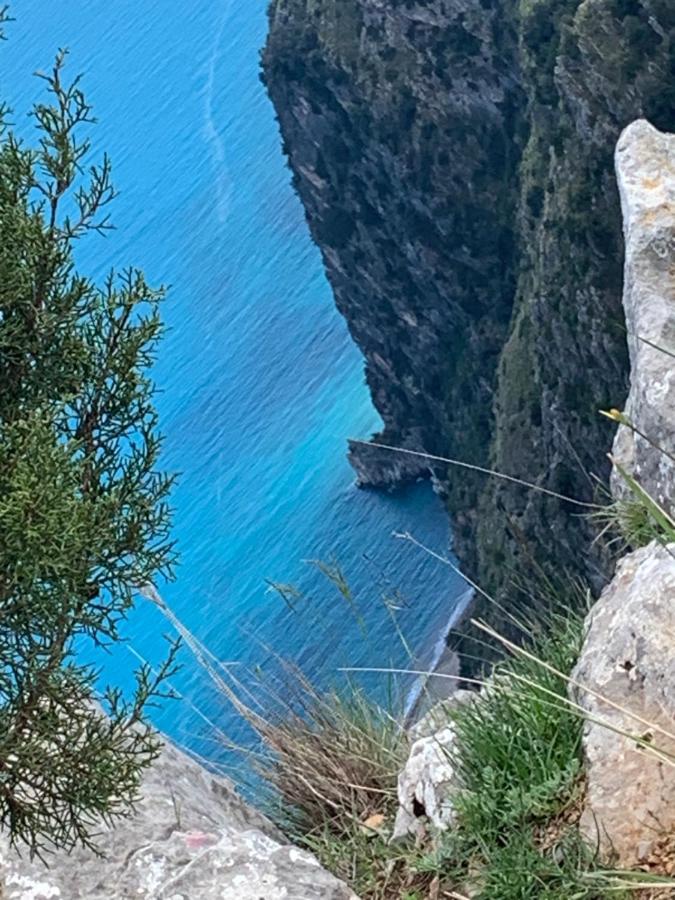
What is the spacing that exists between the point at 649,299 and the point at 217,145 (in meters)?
46.0

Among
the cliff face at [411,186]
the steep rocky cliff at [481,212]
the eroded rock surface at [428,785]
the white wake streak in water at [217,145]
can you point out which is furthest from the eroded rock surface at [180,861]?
the cliff face at [411,186]

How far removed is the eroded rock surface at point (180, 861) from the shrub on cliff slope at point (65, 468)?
0.15 meters

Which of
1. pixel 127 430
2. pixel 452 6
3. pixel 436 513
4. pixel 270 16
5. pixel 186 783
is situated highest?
pixel 270 16

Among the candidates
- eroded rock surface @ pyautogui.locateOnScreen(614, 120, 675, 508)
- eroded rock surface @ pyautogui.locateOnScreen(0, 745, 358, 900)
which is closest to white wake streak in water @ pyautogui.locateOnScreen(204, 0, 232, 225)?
eroded rock surface @ pyautogui.locateOnScreen(614, 120, 675, 508)

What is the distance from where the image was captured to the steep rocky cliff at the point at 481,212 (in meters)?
39.3

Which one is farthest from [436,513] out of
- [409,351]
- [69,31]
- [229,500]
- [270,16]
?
[69,31]

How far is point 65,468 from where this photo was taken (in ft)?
10.4

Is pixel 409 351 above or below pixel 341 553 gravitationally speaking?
above

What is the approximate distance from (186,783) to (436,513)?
197 feet

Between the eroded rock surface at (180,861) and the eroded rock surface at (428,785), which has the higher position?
the eroded rock surface at (180,861)

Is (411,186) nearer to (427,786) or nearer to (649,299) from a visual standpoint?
(649,299)

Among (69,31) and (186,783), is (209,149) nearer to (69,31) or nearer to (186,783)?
(69,31)

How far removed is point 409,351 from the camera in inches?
2596

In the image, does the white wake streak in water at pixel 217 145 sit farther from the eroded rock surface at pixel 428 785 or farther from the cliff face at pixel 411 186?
the eroded rock surface at pixel 428 785
